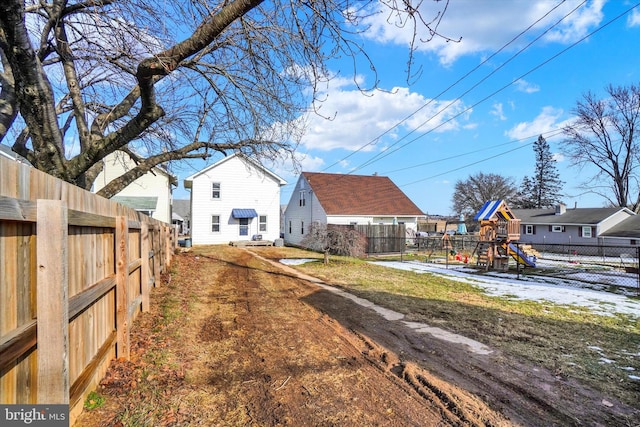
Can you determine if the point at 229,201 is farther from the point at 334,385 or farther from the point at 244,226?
the point at 334,385

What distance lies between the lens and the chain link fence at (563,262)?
11.6m

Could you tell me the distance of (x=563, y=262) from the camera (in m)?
21.3

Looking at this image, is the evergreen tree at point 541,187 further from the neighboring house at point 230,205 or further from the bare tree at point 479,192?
the neighboring house at point 230,205

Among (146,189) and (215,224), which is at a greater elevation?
(146,189)

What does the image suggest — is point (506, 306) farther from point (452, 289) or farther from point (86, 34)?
point (86, 34)

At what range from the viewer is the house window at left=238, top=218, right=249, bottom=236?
25703 millimetres

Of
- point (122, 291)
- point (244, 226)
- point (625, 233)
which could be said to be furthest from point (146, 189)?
→ point (625, 233)

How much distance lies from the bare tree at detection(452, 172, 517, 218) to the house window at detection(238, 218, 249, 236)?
129ft

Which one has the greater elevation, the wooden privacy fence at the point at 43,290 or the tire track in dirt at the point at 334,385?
the wooden privacy fence at the point at 43,290

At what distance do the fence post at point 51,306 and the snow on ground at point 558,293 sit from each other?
9259 millimetres

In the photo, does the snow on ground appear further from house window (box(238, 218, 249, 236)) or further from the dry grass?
house window (box(238, 218, 249, 236))

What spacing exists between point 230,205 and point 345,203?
8864 millimetres

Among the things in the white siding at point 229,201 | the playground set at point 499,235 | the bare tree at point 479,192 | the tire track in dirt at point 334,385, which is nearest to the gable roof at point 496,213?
the playground set at point 499,235

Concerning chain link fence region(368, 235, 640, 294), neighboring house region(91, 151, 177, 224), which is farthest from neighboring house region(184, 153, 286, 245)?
chain link fence region(368, 235, 640, 294)
